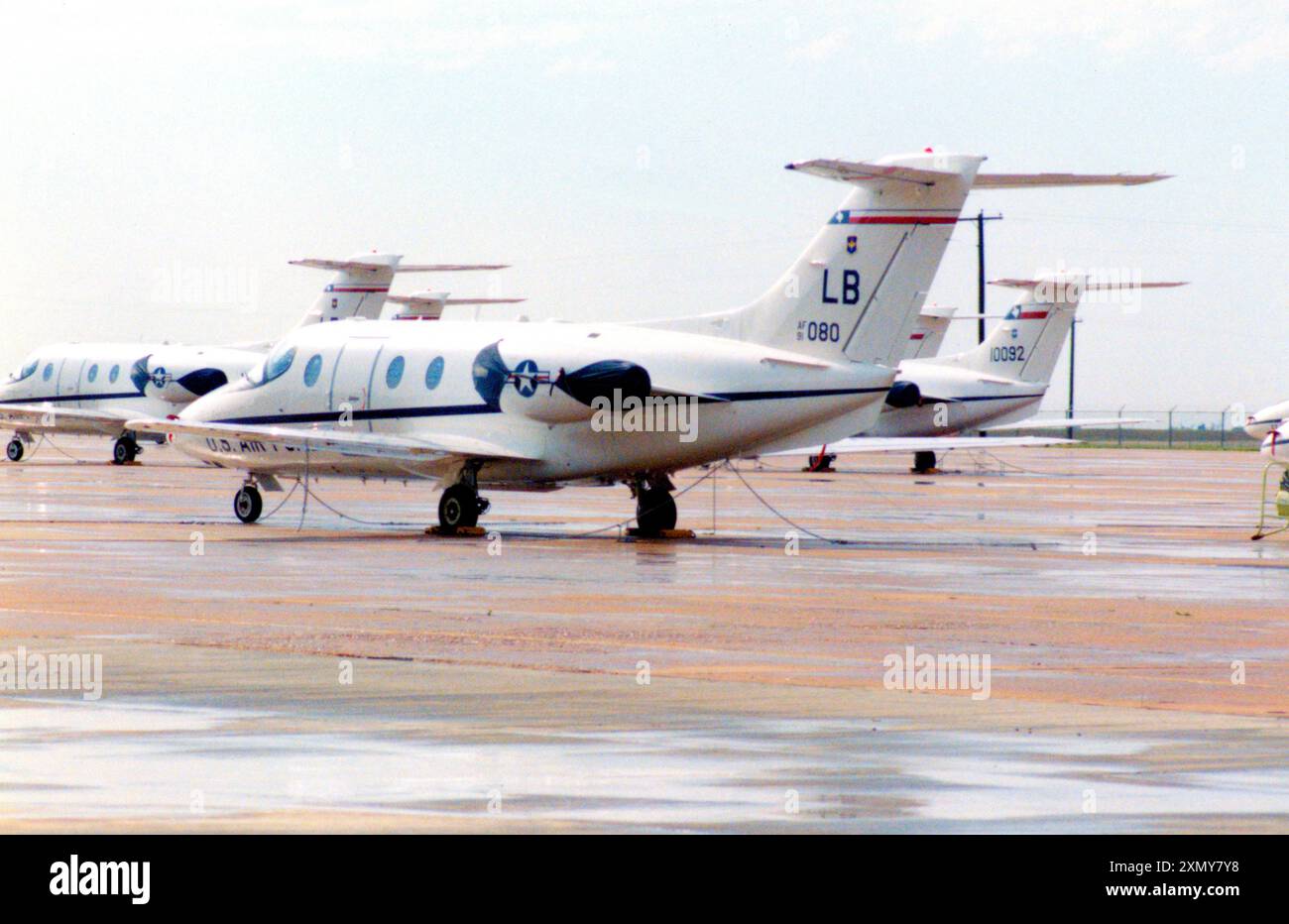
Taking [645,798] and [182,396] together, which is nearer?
[645,798]

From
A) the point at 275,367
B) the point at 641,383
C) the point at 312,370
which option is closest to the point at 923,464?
the point at 275,367

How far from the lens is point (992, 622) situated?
21766 mm

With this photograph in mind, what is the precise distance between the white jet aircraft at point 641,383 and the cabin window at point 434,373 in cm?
4

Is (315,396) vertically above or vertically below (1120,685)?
above

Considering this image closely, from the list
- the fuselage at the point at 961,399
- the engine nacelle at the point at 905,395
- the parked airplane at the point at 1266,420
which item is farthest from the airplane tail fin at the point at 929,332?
the parked airplane at the point at 1266,420

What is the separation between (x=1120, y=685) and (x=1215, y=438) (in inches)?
6820

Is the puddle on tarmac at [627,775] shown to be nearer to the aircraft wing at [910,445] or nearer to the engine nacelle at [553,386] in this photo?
the engine nacelle at [553,386]

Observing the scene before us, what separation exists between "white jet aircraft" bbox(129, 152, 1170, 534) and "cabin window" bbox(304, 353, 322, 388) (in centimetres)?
2

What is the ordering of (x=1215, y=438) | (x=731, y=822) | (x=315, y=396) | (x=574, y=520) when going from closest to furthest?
(x=731, y=822) < (x=315, y=396) < (x=574, y=520) < (x=1215, y=438)

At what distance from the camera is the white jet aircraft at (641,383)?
34250 millimetres

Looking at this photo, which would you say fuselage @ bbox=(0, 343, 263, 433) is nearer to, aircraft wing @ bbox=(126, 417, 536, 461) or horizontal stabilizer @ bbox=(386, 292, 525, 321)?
horizontal stabilizer @ bbox=(386, 292, 525, 321)

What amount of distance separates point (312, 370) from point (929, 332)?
45038mm

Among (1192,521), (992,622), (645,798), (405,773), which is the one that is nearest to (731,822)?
(645,798)

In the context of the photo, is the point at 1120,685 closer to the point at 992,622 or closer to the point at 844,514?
the point at 992,622
